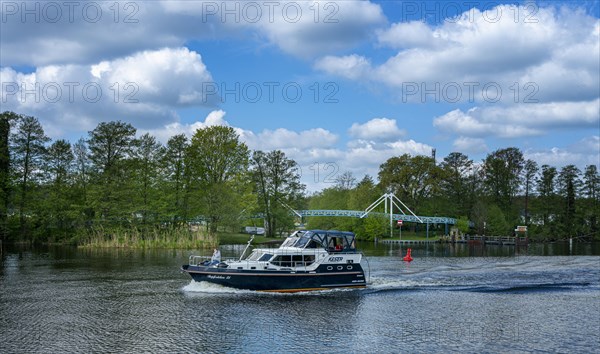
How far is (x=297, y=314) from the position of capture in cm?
2939

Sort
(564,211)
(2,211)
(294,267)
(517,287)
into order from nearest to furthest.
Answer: (294,267) → (517,287) → (2,211) → (564,211)

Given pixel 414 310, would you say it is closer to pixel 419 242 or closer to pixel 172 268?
pixel 172 268

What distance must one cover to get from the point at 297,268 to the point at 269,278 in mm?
2057

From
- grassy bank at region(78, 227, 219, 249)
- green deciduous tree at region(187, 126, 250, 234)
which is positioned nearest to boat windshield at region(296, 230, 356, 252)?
grassy bank at region(78, 227, 219, 249)

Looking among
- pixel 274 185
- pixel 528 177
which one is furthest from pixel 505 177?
pixel 274 185

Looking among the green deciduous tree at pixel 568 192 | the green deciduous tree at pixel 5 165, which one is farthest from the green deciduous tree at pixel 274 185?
the green deciduous tree at pixel 568 192

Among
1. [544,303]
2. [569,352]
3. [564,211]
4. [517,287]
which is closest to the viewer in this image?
[569,352]

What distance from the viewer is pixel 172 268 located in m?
47.1

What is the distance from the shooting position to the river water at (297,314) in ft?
77.2

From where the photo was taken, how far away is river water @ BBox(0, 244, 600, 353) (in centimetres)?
2352

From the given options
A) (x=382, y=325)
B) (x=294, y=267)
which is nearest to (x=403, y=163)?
(x=294, y=267)

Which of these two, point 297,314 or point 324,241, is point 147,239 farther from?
point 297,314

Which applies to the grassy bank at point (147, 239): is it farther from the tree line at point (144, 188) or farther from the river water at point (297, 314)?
the river water at point (297, 314)

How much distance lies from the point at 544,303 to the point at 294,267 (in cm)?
1616
